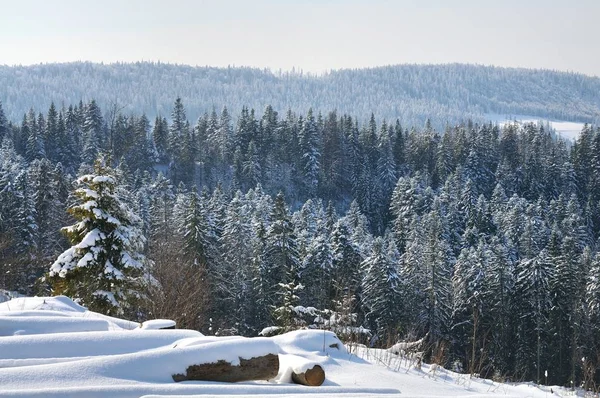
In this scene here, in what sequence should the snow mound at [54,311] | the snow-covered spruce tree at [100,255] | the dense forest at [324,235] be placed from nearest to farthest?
the snow mound at [54,311], the snow-covered spruce tree at [100,255], the dense forest at [324,235]

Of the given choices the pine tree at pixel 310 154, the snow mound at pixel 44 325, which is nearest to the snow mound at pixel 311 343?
the snow mound at pixel 44 325

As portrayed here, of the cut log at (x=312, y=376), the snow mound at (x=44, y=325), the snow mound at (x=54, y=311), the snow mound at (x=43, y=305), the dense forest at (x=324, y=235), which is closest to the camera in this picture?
the cut log at (x=312, y=376)

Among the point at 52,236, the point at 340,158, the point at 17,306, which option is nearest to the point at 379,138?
the point at 340,158

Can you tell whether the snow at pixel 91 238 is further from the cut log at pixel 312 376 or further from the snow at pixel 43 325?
the cut log at pixel 312 376

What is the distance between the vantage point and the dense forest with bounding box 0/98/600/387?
17047 mm

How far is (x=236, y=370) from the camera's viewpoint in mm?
A: 5742

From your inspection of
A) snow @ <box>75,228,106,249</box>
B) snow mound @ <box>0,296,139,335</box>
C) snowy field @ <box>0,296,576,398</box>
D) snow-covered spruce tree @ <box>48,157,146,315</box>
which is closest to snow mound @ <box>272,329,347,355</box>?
snowy field @ <box>0,296,576,398</box>

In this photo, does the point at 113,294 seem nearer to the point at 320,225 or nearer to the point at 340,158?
the point at 320,225

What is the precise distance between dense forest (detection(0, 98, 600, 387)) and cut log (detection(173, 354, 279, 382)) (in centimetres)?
324

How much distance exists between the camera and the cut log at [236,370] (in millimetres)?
5543

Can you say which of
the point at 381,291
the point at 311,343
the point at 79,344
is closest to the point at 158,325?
the point at 79,344

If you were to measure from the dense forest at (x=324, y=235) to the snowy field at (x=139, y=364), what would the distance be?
1826 mm

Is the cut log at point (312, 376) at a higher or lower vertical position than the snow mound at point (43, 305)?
higher

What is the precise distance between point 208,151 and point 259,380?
3563 inches
